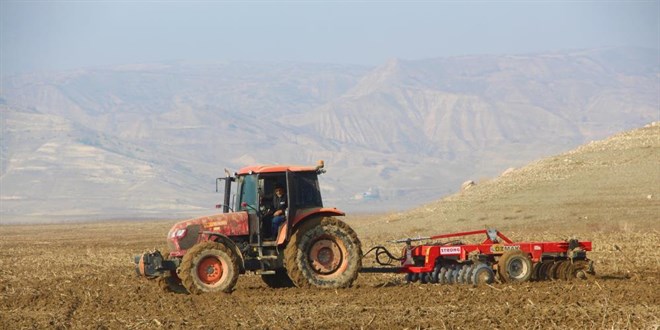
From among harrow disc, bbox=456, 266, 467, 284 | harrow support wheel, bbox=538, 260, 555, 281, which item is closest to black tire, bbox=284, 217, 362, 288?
harrow disc, bbox=456, 266, 467, 284

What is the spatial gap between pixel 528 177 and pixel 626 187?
6.16 m

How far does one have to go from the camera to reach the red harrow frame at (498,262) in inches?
876

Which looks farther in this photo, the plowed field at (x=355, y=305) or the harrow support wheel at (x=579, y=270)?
the harrow support wheel at (x=579, y=270)

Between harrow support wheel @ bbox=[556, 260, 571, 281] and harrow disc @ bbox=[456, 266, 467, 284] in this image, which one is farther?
harrow support wheel @ bbox=[556, 260, 571, 281]

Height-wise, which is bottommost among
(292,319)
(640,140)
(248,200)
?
(292,319)

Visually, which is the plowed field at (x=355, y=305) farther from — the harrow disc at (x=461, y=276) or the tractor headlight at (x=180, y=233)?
the tractor headlight at (x=180, y=233)

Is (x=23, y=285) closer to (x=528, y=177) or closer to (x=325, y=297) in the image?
(x=325, y=297)

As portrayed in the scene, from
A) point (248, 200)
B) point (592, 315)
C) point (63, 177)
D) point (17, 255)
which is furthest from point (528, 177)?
point (63, 177)

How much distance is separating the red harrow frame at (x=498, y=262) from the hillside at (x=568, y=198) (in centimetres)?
2139

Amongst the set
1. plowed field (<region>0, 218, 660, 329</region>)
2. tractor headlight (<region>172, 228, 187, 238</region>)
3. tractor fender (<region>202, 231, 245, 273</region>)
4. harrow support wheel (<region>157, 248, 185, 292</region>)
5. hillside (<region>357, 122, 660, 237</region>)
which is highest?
hillside (<region>357, 122, 660, 237</region>)

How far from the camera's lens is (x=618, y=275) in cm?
2422

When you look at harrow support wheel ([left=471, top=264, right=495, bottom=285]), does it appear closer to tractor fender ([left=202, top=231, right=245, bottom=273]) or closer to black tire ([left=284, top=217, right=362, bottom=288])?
black tire ([left=284, top=217, right=362, bottom=288])

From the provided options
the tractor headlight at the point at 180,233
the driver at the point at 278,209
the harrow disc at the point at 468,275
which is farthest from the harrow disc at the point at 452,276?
the tractor headlight at the point at 180,233

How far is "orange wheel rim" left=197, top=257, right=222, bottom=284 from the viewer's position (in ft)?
69.7
